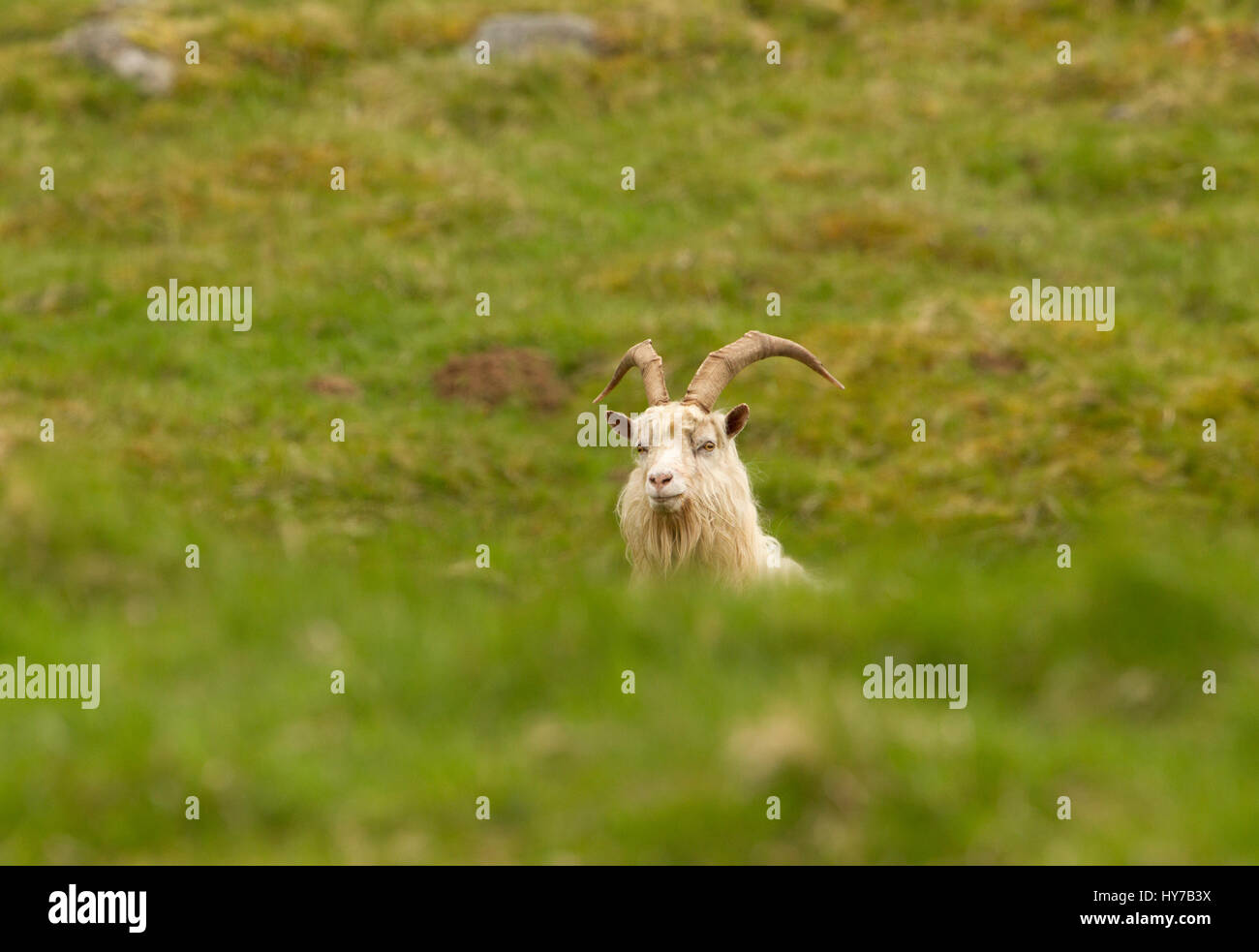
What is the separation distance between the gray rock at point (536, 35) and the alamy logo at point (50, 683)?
22767mm

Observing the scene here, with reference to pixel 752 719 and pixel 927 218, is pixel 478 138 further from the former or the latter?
pixel 752 719

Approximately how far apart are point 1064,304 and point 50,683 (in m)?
15.0

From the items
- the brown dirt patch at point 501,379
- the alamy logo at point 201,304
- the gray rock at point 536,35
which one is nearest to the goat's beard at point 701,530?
the brown dirt patch at point 501,379

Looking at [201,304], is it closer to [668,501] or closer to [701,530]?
[701,530]

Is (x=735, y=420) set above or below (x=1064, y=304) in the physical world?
below

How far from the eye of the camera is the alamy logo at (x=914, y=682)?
6914 mm

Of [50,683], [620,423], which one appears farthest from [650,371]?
[50,683]

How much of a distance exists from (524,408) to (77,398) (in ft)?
16.0

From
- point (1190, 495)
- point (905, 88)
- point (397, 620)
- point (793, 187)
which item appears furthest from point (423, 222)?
point (397, 620)

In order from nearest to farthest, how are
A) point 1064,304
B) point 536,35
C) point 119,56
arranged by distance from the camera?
1. point 1064,304
2. point 119,56
3. point 536,35

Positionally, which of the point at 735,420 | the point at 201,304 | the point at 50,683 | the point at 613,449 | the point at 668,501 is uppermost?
the point at 201,304

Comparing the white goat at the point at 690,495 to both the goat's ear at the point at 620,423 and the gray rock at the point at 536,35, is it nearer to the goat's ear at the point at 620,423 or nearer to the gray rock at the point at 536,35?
the goat's ear at the point at 620,423

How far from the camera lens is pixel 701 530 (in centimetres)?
1166

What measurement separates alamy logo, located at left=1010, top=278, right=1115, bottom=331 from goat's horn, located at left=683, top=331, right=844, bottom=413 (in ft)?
22.2
